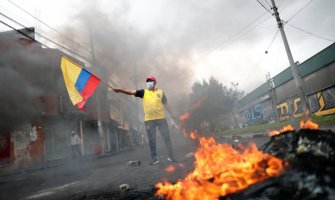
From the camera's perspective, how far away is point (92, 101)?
975 inches

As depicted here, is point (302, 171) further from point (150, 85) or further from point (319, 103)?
point (319, 103)

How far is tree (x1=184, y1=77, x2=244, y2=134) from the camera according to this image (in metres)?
42.3

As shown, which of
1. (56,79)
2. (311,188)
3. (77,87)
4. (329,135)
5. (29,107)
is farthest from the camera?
(56,79)

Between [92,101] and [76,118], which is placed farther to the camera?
[92,101]

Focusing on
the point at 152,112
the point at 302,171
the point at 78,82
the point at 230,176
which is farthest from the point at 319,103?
the point at 302,171

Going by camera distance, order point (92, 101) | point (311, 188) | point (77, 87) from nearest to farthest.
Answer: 1. point (311, 188)
2. point (77, 87)
3. point (92, 101)

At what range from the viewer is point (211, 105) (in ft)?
141

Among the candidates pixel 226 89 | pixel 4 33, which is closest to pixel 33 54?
pixel 4 33

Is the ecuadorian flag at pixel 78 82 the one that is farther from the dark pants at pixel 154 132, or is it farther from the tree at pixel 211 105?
the tree at pixel 211 105

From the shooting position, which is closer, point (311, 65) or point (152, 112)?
point (152, 112)

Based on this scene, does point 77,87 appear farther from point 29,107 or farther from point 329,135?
point 29,107

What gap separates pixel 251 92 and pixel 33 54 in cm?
3572

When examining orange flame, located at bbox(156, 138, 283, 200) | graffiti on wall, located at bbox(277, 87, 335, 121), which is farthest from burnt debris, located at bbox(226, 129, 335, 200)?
graffiti on wall, located at bbox(277, 87, 335, 121)

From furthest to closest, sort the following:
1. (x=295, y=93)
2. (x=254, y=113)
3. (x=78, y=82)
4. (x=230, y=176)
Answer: (x=254, y=113)
(x=295, y=93)
(x=78, y=82)
(x=230, y=176)
